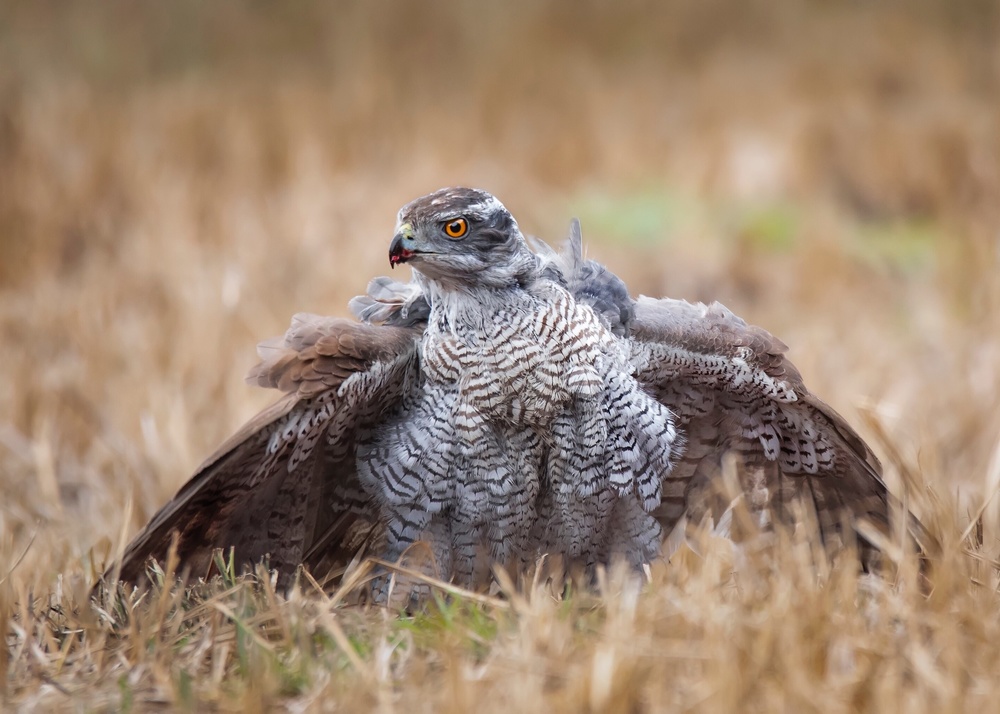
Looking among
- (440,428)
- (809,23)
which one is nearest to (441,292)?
(440,428)

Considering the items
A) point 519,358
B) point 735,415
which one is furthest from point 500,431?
point 735,415

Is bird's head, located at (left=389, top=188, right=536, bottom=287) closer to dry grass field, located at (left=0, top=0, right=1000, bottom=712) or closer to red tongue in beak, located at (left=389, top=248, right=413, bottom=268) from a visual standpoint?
red tongue in beak, located at (left=389, top=248, right=413, bottom=268)

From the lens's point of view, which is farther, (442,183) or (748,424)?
(442,183)

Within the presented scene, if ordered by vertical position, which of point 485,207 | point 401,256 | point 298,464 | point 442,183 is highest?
point 442,183

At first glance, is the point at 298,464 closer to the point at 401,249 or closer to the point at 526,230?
the point at 401,249

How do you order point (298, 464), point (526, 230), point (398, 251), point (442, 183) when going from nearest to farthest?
point (398, 251) → point (298, 464) → point (526, 230) → point (442, 183)

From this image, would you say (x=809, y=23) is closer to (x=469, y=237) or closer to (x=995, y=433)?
(x=995, y=433)
